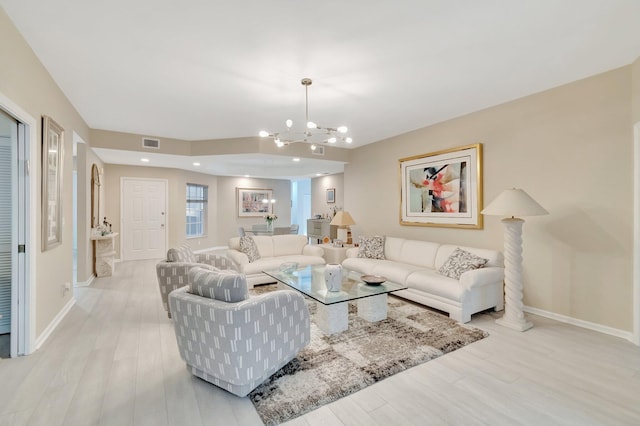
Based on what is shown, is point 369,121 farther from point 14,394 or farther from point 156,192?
point 156,192

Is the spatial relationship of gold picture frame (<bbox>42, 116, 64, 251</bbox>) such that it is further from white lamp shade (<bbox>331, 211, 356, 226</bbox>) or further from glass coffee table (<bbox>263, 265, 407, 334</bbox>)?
white lamp shade (<bbox>331, 211, 356, 226</bbox>)

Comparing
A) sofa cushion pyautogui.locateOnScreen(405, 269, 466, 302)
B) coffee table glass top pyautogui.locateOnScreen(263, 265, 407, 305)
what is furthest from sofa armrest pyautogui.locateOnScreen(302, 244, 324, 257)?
sofa cushion pyautogui.locateOnScreen(405, 269, 466, 302)

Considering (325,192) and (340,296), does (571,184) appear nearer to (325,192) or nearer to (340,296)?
(340,296)

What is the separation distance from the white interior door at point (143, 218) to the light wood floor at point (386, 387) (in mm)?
4611

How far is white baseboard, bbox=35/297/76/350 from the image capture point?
2.81m

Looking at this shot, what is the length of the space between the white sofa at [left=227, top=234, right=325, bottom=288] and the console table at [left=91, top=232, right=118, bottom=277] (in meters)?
2.31

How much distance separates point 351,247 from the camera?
5.83 m

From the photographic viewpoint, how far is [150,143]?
5.42m

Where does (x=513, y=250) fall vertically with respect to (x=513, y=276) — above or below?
above

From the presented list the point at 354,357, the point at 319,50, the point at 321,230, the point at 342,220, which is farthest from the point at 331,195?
the point at 354,357

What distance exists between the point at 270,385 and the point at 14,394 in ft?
5.88

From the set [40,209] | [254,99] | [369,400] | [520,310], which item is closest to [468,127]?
[520,310]

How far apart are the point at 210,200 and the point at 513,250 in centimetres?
806

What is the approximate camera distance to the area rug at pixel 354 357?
6.65 feet
